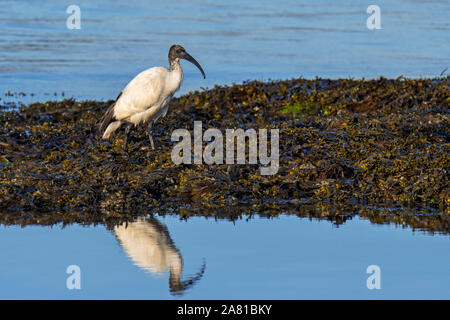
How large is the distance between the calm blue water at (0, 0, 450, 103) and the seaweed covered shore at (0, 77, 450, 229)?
6931 millimetres

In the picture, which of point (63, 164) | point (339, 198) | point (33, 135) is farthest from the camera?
point (33, 135)

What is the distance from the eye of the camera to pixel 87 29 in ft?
100

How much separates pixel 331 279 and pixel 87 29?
80.7 ft

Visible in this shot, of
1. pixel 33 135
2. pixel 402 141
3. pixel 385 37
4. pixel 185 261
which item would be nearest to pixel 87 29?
pixel 385 37

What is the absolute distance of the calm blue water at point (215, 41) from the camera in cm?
2112

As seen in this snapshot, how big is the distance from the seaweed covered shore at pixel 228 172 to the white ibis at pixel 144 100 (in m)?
0.26

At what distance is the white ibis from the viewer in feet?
41.5

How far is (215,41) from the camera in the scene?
2639 centimetres
